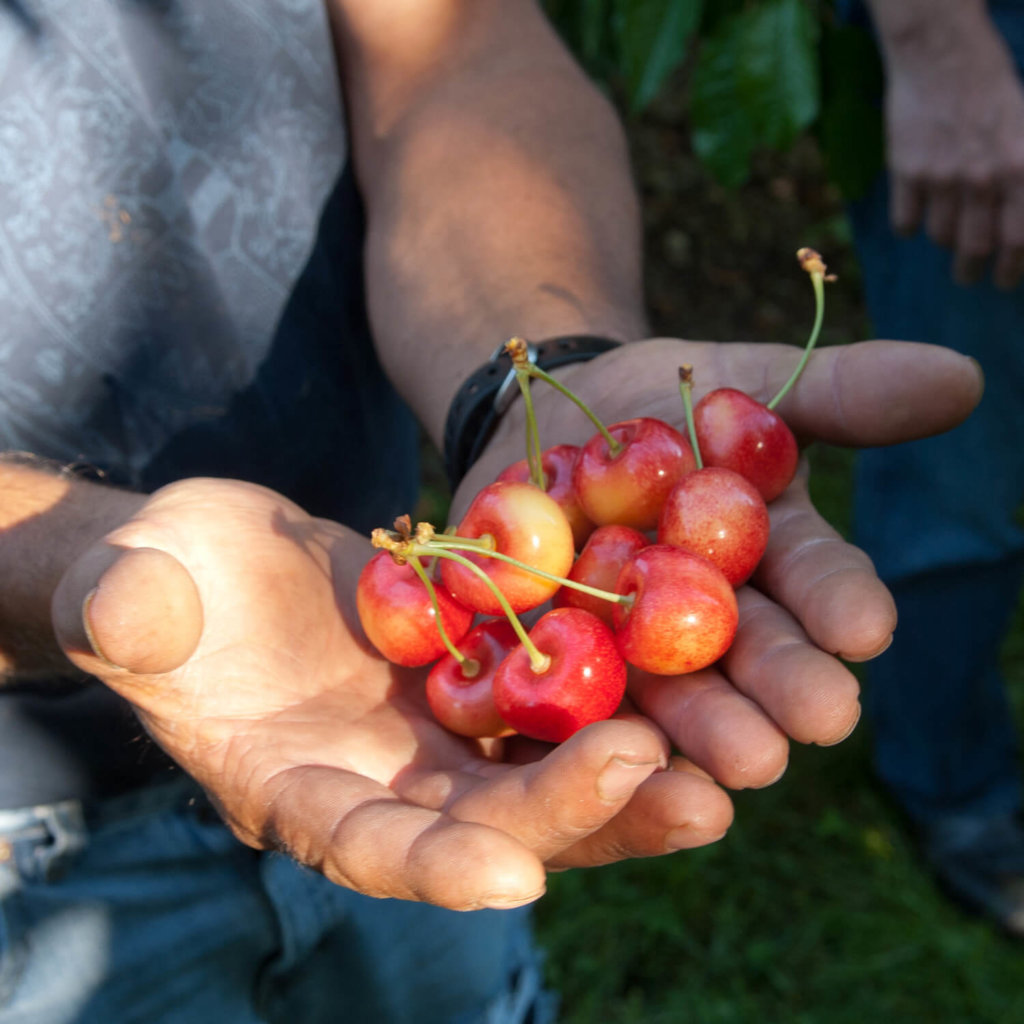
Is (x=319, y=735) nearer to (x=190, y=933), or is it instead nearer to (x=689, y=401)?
(x=190, y=933)

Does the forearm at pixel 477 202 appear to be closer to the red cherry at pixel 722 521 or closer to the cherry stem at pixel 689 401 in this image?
the cherry stem at pixel 689 401

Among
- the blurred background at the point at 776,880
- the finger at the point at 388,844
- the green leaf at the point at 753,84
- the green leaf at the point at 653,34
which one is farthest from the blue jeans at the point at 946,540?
the finger at the point at 388,844

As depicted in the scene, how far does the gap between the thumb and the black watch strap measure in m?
0.81

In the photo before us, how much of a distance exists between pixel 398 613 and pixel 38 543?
0.61m

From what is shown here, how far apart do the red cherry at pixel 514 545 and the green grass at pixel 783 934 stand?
1864mm

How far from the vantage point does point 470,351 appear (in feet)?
7.10

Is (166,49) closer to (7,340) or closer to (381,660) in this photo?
(7,340)

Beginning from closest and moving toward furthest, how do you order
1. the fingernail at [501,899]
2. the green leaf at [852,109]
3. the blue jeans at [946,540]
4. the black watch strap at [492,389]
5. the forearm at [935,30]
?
the fingernail at [501,899], the black watch strap at [492,389], the forearm at [935,30], the green leaf at [852,109], the blue jeans at [946,540]

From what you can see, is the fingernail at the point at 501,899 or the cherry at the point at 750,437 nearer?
the fingernail at the point at 501,899

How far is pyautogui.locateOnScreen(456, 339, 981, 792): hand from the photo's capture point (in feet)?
4.39

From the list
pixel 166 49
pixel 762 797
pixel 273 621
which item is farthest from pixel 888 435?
pixel 762 797

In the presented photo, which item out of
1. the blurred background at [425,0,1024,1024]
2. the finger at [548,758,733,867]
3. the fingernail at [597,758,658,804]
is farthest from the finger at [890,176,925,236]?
the fingernail at [597,758,658,804]

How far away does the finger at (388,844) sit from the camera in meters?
1.11

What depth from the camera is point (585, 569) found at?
172 cm
